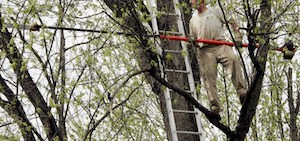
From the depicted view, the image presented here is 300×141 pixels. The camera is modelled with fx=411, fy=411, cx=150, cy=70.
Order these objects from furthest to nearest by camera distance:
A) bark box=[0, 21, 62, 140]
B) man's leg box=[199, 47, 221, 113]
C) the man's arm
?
bark box=[0, 21, 62, 140]
man's leg box=[199, 47, 221, 113]
the man's arm

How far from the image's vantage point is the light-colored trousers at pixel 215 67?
5.94 m

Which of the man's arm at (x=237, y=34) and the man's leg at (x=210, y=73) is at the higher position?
the man's arm at (x=237, y=34)

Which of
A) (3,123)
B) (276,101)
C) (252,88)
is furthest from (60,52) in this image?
(276,101)

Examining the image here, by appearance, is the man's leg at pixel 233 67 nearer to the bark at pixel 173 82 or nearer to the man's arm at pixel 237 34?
the man's arm at pixel 237 34

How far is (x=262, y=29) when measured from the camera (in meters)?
5.33

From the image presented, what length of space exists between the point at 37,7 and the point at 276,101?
596 cm

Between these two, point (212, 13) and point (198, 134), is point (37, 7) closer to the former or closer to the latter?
point (212, 13)

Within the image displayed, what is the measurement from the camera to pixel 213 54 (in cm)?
611

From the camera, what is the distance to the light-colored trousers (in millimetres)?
5938

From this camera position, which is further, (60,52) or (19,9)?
(60,52)

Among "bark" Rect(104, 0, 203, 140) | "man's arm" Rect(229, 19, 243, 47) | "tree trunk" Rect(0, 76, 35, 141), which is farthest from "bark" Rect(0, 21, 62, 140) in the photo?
"man's arm" Rect(229, 19, 243, 47)

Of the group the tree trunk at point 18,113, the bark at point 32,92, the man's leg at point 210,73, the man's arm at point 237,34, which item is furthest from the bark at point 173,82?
the tree trunk at point 18,113

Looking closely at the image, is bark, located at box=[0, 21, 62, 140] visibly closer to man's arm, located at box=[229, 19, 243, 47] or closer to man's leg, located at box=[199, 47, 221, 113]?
man's leg, located at box=[199, 47, 221, 113]

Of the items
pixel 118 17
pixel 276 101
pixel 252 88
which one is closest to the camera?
pixel 252 88
